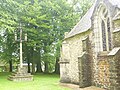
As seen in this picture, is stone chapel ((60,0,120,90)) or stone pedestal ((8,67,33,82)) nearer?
stone chapel ((60,0,120,90))

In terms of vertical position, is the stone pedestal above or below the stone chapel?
below

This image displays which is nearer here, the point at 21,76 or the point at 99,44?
the point at 99,44

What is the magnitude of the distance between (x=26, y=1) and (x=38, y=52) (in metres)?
6.90

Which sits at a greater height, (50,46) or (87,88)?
(50,46)

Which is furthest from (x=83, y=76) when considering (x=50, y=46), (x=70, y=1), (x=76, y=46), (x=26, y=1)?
(x=70, y=1)

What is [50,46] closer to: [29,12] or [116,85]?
[29,12]

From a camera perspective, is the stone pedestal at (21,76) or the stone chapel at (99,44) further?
the stone pedestal at (21,76)

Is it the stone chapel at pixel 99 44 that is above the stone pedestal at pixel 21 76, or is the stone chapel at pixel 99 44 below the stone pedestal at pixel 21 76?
above

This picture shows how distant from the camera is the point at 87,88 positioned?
14359 mm

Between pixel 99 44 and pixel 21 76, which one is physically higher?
pixel 99 44

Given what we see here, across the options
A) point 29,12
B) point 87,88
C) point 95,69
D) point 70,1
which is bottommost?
point 87,88

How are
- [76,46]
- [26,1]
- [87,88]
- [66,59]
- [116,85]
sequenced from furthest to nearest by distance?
[26,1], [66,59], [76,46], [87,88], [116,85]

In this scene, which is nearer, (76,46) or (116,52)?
(116,52)

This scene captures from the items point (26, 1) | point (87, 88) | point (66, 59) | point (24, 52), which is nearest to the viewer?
point (87, 88)
